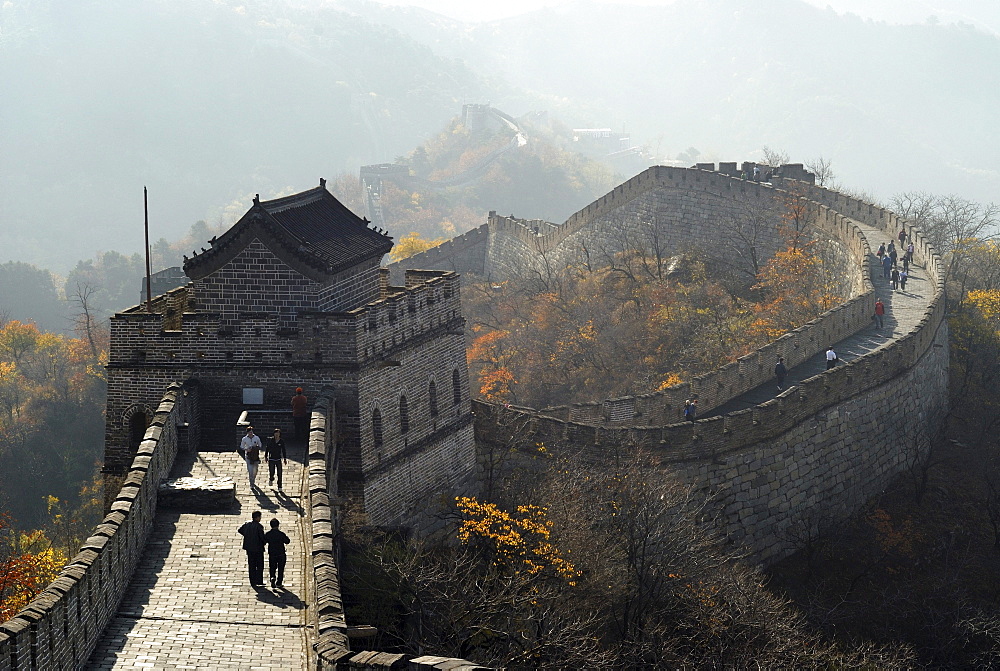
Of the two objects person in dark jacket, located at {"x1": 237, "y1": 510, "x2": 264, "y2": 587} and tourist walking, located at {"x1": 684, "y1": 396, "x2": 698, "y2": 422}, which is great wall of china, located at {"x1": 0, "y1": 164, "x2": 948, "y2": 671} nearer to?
tourist walking, located at {"x1": 684, "y1": 396, "x2": 698, "y2": 422}

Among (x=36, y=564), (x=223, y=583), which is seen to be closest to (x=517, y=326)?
(x=36, y=564)

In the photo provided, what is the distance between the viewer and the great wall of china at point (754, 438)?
14.5 metres

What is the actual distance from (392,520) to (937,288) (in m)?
19.0

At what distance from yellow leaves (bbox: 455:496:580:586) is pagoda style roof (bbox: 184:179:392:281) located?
15.8ft

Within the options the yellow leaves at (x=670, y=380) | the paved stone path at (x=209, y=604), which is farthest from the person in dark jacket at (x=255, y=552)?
the yellow leaves at (x=670, y=380)

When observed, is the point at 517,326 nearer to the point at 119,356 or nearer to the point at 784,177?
the point at 784,177

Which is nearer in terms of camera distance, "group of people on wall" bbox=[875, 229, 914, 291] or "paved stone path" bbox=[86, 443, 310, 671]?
"paved stone path" bbox=[86, 443, 310, 671]

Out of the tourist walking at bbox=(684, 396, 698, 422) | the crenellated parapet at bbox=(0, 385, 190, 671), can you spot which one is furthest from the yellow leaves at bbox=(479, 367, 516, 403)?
the crenellated parapet at bbox=(0, 385, 190, 671)

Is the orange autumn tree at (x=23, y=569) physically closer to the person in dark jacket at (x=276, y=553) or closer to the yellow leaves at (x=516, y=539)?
the person in dark jacket at (x=276, y=553)

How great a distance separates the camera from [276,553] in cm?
1488

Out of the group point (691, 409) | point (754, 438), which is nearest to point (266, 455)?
point (754, 438)

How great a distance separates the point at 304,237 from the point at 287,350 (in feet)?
7.31

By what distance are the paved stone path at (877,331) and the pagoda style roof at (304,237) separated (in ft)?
33.3

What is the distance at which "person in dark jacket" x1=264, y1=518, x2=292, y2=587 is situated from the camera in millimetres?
14891
